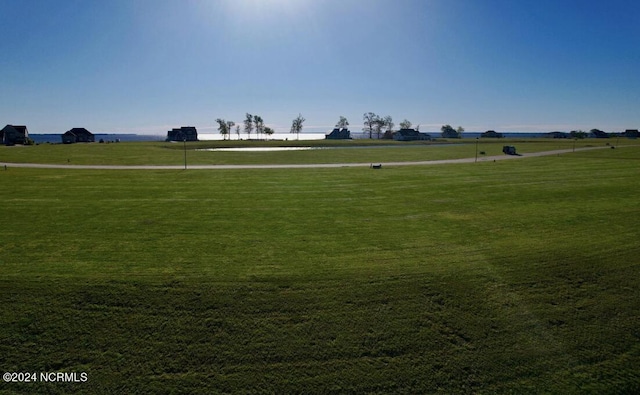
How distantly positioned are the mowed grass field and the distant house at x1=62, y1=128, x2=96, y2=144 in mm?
114623

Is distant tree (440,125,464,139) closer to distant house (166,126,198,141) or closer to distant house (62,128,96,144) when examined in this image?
distant house (166,126,198,141)

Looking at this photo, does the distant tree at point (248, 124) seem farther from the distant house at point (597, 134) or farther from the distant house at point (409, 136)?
the distant house at point (597, 134)

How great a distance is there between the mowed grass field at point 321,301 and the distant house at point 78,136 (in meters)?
115

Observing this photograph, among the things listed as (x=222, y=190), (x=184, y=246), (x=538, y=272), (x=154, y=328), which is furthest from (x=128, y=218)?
(x=538, y=272)

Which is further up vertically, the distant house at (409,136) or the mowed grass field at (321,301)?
the distant house at (409,136)

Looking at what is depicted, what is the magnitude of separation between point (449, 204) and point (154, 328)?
16.7 metres

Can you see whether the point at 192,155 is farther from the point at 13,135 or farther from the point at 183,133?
the point at 183,133

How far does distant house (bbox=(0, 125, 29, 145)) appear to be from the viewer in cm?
8541

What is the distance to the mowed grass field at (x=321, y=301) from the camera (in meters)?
7.22

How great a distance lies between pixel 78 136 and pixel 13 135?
27.1 metres

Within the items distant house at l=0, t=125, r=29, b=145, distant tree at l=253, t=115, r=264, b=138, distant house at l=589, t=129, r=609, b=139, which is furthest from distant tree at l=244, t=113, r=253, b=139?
distant house at l=589, t=129, r=609, b=139

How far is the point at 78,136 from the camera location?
11394cm

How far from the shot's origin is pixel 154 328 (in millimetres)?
8227

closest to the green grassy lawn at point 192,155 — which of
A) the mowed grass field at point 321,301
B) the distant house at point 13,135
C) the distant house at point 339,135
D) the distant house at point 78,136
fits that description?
the distant house at point 13,135
